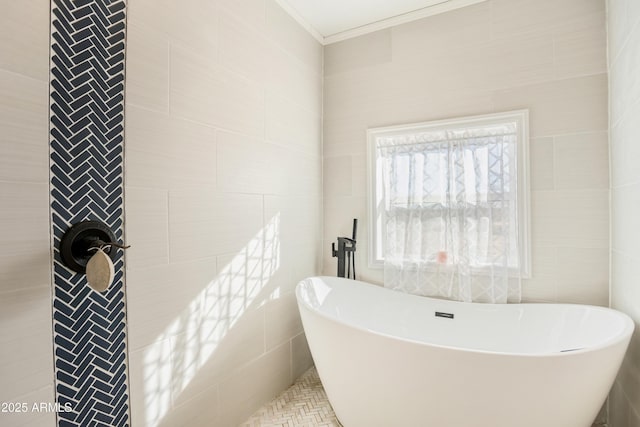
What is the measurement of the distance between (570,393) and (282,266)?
1560 mm

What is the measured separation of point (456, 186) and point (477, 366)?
1.26 m

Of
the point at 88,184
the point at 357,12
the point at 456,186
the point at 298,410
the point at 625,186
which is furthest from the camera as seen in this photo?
the point at 357,12

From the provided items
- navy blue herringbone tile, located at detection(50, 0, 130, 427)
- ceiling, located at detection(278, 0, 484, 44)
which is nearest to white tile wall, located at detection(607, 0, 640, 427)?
ceiling, located at detection(278, 0, 484, 44)

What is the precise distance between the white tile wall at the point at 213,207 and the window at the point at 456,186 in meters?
0.62

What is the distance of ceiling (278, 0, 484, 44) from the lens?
7.18 ft

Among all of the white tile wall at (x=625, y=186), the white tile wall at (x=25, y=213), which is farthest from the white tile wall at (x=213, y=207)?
the white tile wall at (x=625, y=186)

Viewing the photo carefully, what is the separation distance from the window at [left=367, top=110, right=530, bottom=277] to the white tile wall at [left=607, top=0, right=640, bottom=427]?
0.41 meters

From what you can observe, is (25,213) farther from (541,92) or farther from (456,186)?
(541,92)

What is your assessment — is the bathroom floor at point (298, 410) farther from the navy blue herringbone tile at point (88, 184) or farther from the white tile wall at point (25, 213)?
the white tile wall at point (25, 213)

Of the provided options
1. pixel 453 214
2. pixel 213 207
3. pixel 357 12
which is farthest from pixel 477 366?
pixel 357 12

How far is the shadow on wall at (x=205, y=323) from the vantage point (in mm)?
1350

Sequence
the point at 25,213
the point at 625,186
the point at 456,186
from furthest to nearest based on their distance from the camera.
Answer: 1. the point at 456,186
2. the point at 625,186
3. the point at 25,213

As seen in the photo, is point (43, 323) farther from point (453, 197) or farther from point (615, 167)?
point (615, 167)

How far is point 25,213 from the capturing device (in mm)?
965
